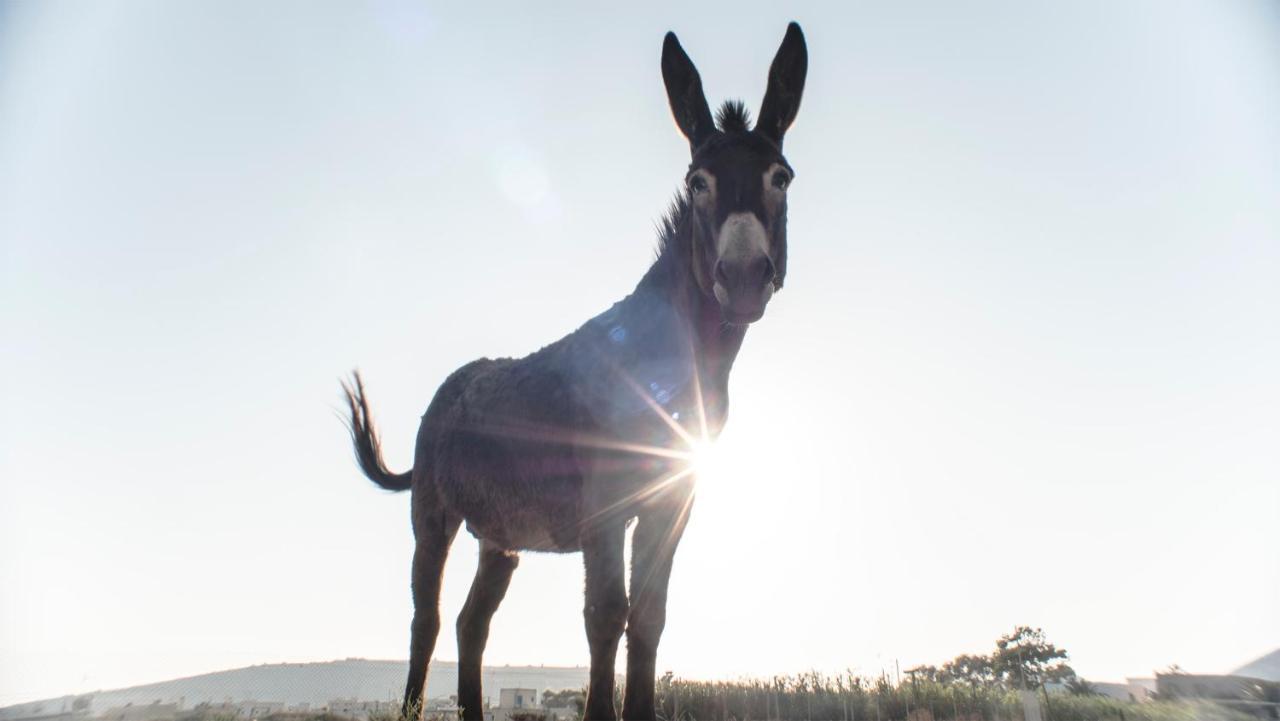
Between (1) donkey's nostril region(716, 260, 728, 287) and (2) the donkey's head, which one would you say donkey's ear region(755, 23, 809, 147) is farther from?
(1) donkey's nostril region(716, 260, 728, 287)

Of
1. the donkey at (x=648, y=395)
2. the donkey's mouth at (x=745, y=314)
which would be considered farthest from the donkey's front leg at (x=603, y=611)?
the donkey's mouth at (x=745, y=314)

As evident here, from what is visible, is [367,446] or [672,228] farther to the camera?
[367,446]

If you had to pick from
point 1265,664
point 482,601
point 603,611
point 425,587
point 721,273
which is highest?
point 721,273

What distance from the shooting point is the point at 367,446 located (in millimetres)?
7395

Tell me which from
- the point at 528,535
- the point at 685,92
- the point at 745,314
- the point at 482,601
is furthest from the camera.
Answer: the point at 482,601

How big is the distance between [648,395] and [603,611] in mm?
1176

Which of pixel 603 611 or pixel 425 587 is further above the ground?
pixel 425 587

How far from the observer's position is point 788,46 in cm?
446

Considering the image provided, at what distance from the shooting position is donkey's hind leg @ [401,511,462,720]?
5410mm

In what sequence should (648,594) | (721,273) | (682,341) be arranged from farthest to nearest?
1. (682,341)
2. (648,594)
3. (721,273)

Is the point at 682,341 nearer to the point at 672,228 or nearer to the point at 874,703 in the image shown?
the point at 672,228

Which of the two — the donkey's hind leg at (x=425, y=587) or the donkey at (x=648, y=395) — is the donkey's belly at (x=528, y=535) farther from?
the donkey's hind leg at (x=425, y=587)

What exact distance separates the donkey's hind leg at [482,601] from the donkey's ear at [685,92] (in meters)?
3.89

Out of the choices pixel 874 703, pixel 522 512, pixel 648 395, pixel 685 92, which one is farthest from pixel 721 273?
pixel 874 703
